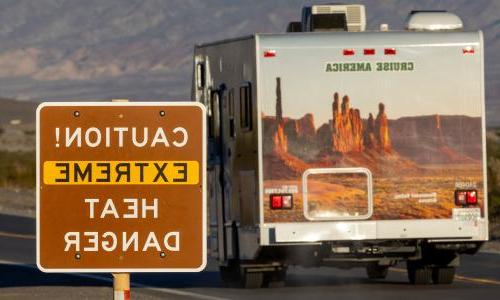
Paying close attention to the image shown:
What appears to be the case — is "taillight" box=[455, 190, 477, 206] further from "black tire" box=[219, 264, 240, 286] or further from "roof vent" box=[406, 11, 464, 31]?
"black tire" box=[219, 264, 240, 286]

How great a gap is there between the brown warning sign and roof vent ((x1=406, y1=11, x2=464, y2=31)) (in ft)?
36.5

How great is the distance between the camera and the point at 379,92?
16984 millimetres

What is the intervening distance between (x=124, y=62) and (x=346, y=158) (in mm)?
166472

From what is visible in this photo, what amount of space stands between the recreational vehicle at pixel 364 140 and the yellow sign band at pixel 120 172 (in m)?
10.3

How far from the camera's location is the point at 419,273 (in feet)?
60.5

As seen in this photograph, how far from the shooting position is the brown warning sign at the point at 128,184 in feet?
20.9

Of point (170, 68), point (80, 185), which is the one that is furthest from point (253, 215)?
point (170, 68)

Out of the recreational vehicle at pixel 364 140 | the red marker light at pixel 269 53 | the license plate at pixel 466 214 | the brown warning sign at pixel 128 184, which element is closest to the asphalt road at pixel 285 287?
the recreational vehicle at pixel 364 140

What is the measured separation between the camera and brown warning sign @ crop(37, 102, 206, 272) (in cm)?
636

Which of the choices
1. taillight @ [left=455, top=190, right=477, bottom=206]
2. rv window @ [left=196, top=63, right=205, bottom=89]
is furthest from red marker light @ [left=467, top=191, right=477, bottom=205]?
rv window @ [left=196, top=63, right=205, bottom=89]

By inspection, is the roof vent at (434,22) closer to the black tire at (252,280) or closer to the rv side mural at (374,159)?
the rv side mural at (374,159)

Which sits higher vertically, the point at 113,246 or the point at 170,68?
the point at 170,68

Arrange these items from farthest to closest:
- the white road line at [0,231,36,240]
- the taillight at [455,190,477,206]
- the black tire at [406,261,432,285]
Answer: the white road line at [0,231,36,240] < the black tire at [406,261,432,285] < the taillight at [455,190,477,206]

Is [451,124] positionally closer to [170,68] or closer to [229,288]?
[229,288]
